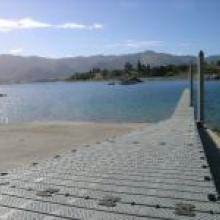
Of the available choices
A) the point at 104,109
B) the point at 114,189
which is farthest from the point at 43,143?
the point at 104,109

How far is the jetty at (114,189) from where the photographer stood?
395cm

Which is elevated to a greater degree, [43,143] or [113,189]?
[113,189]

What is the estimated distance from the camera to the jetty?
3949 millimetres

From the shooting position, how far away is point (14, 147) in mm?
17797

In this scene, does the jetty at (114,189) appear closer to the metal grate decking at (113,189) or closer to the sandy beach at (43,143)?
the metal grate decking at (113,189)

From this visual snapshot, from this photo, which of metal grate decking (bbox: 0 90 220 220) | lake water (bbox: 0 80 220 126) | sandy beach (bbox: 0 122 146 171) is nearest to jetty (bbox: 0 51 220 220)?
metal grate decking (bbox: 0 90 220 220)

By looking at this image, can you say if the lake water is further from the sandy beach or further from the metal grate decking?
the metal grate decking

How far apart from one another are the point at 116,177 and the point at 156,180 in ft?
1.78

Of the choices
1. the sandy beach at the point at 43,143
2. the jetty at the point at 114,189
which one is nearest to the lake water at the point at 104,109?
the sandy beach at the point at 43,143

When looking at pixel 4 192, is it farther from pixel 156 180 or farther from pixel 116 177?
pixel 156 180

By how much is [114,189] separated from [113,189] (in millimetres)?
12

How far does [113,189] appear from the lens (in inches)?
191

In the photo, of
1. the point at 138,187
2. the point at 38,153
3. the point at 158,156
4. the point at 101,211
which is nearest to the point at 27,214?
the point at 101,211

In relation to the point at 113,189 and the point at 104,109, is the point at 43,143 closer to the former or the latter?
the point at 113,189
